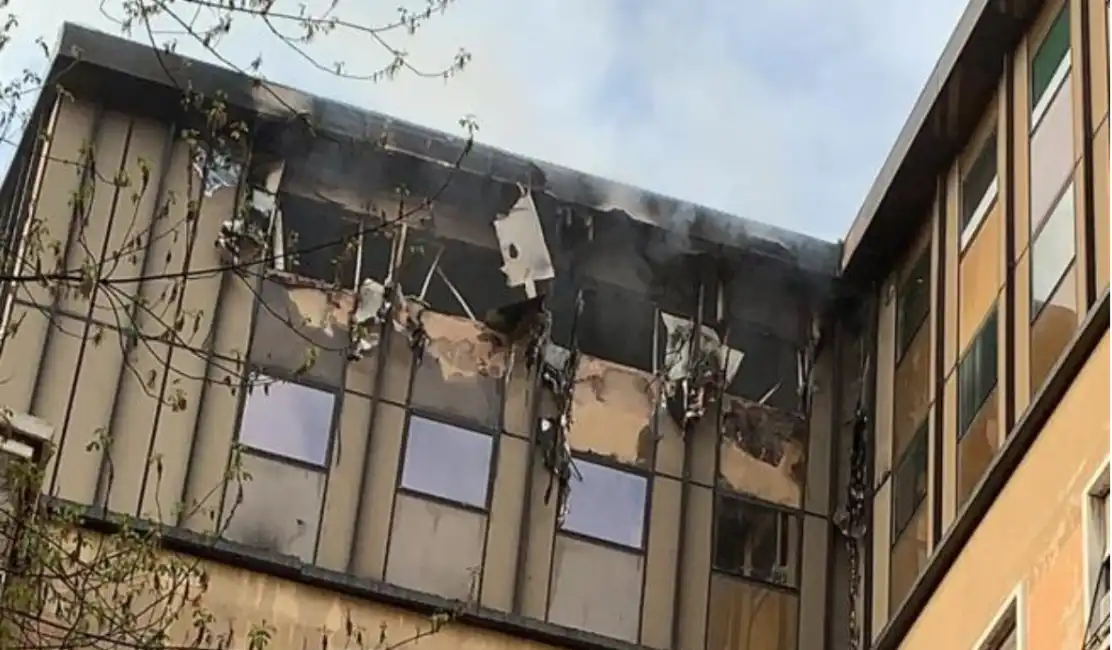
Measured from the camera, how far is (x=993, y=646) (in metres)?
17.6

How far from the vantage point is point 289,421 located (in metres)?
21.9

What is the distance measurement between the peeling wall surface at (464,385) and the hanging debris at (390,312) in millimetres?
33

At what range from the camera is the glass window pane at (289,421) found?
21766 mm

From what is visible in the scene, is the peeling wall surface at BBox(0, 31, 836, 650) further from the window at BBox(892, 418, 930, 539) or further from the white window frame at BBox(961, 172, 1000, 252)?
the white window frame at BBox(961, 172, 1000, 252)

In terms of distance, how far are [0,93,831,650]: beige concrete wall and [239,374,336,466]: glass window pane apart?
0.10m

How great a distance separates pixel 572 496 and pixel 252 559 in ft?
12.1

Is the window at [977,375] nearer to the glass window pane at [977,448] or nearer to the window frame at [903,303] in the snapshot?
the glass window pane at [977,448]

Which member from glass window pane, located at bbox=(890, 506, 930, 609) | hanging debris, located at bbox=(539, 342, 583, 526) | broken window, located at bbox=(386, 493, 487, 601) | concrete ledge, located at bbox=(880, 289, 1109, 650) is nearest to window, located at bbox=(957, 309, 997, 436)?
glass window pane, located at bbox=(890, 506, 930, 609)

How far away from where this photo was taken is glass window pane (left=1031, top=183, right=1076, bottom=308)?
18.4 metres

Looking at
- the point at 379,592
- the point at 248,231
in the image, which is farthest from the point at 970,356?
the point at 248,231

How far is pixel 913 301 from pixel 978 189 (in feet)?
6.15

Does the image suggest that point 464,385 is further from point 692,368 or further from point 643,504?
point 692,368

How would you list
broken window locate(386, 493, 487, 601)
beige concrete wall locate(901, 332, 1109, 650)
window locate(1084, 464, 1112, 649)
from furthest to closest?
broken window locate(386, 493, 487, 601)
beige concrete wall locate(901, 332, 1109, 650)
window locate(1084, 464, 1112, 649)

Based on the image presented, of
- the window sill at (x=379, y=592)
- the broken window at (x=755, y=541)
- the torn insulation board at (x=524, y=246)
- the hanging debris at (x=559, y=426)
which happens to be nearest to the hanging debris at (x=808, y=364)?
the broken window at (x=755, y=541)
